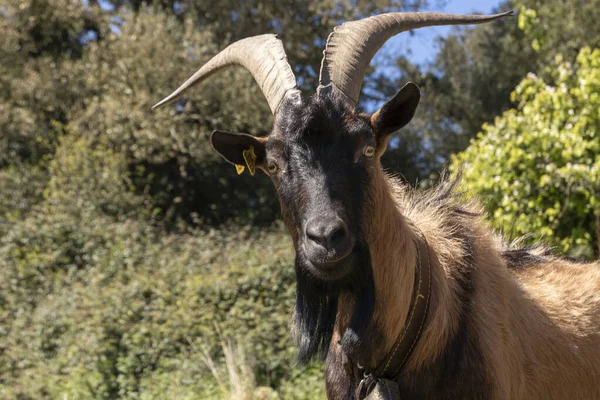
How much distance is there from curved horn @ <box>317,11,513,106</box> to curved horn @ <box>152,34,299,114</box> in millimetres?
172

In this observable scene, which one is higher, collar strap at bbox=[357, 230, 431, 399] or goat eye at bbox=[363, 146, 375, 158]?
goat eye at bbox=[363, 146, 375, 158]

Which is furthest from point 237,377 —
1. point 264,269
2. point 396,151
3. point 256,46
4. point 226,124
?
point 396,151

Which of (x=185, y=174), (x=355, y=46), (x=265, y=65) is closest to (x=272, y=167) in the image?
(x=265, y=65)

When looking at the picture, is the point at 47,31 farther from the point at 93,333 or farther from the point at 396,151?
the point at 93,333

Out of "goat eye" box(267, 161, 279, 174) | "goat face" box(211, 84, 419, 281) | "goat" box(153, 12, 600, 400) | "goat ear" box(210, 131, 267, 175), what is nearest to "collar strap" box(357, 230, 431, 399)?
"goat" box(153, 12, 600, 400)

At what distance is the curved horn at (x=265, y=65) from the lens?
320 cm

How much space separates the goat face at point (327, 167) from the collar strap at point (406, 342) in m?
0.37

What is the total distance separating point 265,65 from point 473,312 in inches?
55.7

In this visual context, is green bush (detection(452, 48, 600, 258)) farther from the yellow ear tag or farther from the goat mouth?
the goat mouth

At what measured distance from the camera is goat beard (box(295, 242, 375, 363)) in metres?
2.93

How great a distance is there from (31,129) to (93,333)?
7832mm

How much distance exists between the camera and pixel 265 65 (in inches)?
133

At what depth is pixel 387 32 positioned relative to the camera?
3.50 m

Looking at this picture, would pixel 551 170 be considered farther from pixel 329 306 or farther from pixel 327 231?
pixel 327 231
